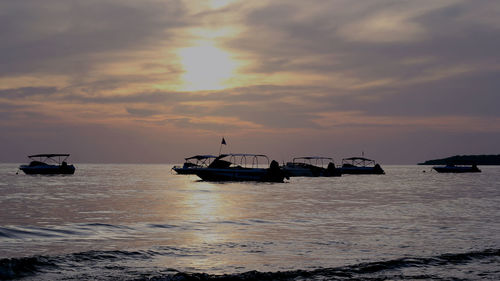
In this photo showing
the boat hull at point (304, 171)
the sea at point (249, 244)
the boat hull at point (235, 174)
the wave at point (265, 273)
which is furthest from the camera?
the boat hull at point (304, 171)

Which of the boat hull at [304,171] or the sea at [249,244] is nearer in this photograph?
the sea at [249,244]

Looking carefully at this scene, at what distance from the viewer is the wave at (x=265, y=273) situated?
14.1m

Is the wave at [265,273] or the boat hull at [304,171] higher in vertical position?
the boat hull at [304,171]

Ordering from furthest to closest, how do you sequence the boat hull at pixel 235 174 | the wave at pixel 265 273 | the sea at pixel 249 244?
1. the boat hull at pixel 235 174
2. the sea at pixel 249 244
3. the wave at pixel 265 273

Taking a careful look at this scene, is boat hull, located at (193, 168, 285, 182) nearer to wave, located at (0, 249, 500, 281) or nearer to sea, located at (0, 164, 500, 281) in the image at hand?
sea, located at (0, 164, 500, 281)

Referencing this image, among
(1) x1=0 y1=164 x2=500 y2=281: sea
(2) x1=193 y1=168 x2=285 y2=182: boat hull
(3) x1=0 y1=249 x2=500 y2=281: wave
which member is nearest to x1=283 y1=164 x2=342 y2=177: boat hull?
(2) x1=193 y1=168 x2=285 y2=182: boat hull

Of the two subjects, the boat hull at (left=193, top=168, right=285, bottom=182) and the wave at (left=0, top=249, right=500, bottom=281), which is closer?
the wave at (left=0, top=249, right=500, bottom=281)

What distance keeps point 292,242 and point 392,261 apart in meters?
5.47

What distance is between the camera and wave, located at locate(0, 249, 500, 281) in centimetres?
1415

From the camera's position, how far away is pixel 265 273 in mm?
14492

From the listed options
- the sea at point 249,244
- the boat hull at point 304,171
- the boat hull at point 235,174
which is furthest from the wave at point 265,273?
the boat hull at point 304,171

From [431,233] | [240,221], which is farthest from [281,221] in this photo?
[431,233]

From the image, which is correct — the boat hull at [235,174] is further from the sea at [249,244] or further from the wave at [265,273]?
the wave at [265,273]

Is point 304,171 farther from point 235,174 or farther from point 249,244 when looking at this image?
point 249,244
